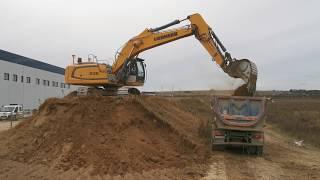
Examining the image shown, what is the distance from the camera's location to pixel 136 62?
21.9m

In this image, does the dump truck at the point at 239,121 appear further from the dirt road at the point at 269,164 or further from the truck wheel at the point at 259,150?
the dirt road at the point at 269,164

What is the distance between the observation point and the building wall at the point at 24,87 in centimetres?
5466

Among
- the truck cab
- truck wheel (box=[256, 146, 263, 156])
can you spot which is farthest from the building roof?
truck wheel (box=[256, 146, 263, 156])

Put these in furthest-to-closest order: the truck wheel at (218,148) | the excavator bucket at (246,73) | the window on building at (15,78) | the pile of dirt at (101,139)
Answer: the window on building at (15,78) → the truck wheel at (218,148) → the excavator bucket at (246,73) → the pile of dirt at (101,139)

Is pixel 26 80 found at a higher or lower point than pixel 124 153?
higher

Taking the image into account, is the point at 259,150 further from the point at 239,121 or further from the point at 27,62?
the point at 27,62

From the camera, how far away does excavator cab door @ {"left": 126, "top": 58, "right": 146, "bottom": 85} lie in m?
21.7

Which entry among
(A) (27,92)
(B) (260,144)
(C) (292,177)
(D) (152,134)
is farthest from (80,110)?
(A) (27,92)

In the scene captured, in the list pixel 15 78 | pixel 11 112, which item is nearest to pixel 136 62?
pixel 11 112

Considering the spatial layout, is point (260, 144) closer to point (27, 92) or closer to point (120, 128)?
point (120, 128)

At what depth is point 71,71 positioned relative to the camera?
21.8 meters

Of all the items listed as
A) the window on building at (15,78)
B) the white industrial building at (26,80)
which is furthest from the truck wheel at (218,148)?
the window on building at (15,78)

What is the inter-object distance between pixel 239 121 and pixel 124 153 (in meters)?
5.08

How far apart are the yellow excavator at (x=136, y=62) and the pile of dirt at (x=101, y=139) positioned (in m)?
2.08
